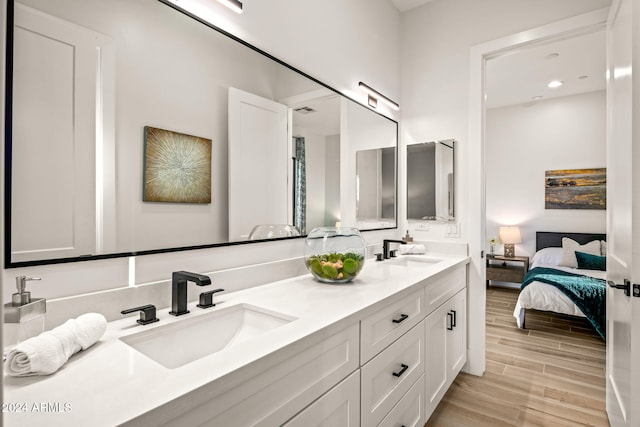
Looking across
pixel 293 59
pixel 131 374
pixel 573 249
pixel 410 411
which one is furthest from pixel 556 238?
pixel 131 374

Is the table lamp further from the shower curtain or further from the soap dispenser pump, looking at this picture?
the soap dispenser pump

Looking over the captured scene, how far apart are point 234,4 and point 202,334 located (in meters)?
1.25

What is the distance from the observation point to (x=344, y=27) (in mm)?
2117

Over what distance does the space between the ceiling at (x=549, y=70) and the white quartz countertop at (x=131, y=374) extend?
10.00 ft

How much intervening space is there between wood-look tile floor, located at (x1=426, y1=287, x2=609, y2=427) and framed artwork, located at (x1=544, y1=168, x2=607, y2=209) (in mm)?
1945

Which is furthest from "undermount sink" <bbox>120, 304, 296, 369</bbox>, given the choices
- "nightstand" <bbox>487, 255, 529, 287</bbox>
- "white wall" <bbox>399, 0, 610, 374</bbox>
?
"nightstand" <bbox>487, 255, 529, 287</bbox>

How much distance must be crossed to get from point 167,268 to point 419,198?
2.00 meters

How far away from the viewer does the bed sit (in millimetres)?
2947

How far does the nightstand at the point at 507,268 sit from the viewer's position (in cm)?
468

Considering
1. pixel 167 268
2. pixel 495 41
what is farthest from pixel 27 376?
pixel 495 41

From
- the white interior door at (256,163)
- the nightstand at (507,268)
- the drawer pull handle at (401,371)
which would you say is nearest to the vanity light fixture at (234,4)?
the white interior door at (256,163)

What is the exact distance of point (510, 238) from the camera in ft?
16.1

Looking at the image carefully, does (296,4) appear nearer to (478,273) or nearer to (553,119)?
(478,273)

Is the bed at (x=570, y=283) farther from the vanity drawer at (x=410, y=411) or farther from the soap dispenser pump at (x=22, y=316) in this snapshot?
the soap dispenser pump at (x=22, y=316)
